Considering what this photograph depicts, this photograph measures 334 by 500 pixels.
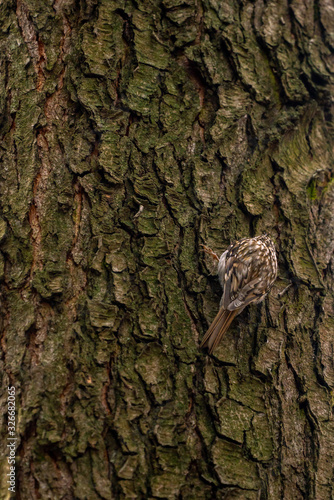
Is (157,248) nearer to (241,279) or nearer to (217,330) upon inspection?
(217,330)

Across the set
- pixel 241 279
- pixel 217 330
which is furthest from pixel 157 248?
pixel 241 279

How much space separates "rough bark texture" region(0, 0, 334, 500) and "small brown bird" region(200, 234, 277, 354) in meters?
0.05

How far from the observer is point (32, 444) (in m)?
1.54

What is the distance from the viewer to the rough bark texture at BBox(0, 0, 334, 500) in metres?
1.59

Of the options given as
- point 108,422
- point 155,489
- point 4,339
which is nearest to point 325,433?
point 155,489

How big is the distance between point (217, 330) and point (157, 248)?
38cm

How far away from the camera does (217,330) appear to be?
Answer: 5.95 feet

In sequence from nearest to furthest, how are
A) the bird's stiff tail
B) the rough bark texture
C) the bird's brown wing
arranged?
the rough bark texture → the bird's stiff tail → the bird's brown wing

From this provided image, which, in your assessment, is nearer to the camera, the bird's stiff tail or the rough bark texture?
the rough bark texture

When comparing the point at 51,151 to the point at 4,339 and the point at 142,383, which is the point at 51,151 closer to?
the point at 4,339

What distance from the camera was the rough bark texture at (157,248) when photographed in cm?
159

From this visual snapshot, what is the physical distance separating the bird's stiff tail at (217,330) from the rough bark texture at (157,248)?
0.13 ft

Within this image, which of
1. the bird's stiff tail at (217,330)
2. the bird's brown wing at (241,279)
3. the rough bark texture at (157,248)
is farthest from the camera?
the bird's brown wing at (241,279)

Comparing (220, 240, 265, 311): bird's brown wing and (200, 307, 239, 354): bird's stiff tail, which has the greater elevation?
(220, 240, 265, 311): bird's brown wing
